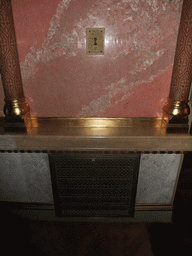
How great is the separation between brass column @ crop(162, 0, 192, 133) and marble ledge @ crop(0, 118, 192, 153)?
0.12 meters

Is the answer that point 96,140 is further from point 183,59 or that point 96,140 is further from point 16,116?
point 183,59

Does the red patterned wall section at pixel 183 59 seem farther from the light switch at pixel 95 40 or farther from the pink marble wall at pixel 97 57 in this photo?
the light switch at pixel 95 40

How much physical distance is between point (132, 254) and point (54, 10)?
254cm

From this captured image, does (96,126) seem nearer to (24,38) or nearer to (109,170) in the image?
(109,170)

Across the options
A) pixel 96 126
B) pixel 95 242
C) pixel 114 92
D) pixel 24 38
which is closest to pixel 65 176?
pixel 96 126

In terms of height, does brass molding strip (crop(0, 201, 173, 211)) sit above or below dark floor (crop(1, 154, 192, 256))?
above

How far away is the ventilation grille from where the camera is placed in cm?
189

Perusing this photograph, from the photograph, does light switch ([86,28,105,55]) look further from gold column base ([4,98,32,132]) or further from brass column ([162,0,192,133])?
gold column base ([4,98,32,132])

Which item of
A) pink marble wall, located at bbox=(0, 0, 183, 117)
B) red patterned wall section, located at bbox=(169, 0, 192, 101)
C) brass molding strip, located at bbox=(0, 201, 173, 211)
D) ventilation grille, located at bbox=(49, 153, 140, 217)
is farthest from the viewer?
brass molding strip, located at bbox=(0, 201, 173, 211)

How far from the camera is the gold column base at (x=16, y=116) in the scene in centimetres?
174

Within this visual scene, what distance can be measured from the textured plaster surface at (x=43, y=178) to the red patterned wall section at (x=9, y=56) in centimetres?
69

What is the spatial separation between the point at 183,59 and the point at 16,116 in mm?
1617

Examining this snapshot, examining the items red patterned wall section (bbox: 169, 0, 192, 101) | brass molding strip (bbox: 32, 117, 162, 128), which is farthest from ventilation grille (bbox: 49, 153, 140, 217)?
red patterned wall section (bbox: 169, 0, 192, 101)

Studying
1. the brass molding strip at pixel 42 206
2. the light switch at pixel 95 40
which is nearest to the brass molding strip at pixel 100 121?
the light switch at pixel 95 40
